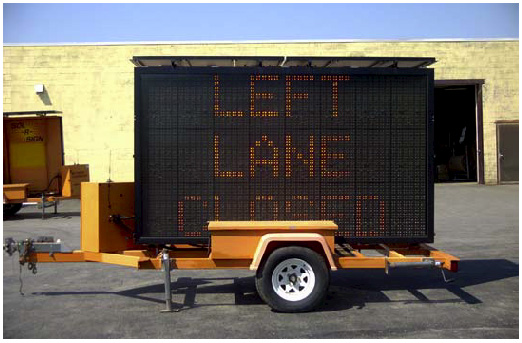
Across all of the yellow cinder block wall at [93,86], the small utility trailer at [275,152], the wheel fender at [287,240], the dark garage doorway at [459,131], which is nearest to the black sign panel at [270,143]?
the small utility trailer at [275,152]

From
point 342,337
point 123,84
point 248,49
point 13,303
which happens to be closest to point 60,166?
point 123,84

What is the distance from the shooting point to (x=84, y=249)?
6.98 m

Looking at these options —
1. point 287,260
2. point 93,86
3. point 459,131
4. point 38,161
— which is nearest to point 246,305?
point 287,260

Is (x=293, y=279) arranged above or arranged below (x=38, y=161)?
below

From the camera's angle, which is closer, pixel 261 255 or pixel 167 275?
pixel 261 255

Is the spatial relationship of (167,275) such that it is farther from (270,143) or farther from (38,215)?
(38,215)

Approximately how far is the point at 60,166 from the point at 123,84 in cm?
690

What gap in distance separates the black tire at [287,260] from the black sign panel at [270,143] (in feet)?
1.78

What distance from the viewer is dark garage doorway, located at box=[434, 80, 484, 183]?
81.1 ft

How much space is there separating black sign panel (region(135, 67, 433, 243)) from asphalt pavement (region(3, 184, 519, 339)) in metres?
0.91

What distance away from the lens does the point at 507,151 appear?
80.6ft

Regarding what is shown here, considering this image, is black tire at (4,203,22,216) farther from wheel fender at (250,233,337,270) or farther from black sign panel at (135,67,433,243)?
wheel fender at (250,233,337,270)

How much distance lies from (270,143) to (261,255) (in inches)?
52.1

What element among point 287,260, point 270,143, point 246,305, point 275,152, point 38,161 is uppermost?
point 38,161
